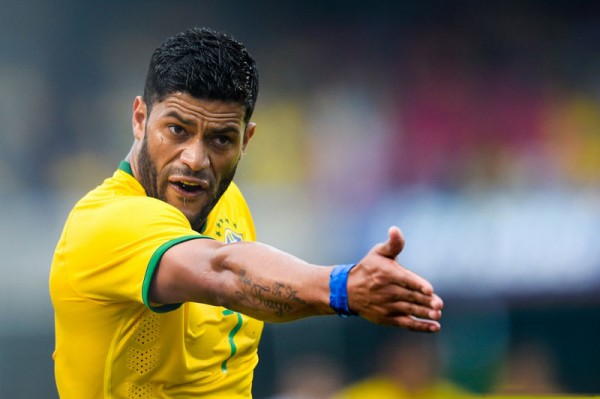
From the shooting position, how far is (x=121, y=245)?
2.72m

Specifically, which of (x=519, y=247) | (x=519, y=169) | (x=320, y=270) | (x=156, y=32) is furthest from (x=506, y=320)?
(x=320, y=270)

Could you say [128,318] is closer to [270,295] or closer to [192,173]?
[192,173]

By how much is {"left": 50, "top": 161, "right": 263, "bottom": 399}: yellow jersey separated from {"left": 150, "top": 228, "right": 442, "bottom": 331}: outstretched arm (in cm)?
10

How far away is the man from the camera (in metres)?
2.45

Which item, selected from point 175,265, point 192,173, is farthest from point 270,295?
point 192,173

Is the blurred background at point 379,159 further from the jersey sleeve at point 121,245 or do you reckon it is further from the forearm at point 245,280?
the forearm at point 245,280

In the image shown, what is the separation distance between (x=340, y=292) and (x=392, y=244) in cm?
20

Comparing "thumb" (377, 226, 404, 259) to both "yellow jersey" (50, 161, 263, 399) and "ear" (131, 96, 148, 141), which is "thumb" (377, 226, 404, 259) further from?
"ear" (131, 96, 148, 141)

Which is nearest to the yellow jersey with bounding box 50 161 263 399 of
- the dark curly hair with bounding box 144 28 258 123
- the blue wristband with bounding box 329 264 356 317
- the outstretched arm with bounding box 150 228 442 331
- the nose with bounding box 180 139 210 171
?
the outstretched arm with bounding box 150 228 442 331

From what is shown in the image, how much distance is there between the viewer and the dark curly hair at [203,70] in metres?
3.22

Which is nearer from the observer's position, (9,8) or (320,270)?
(320,270)

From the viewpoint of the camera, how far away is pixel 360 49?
6918 mm

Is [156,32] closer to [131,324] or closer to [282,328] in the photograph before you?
[282,328]

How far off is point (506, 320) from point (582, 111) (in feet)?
5.85
